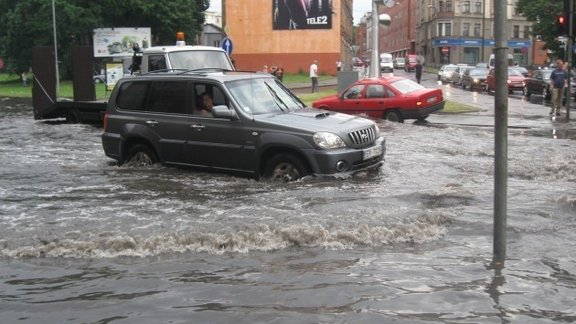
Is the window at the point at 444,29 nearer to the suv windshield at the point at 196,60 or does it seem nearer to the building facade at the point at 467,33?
the building facade at the point at 467,33

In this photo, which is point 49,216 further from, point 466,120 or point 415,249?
point 466,120

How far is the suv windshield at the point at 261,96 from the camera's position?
30.7 ft

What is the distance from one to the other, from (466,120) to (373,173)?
483 inches

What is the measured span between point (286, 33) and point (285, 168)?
49.8 m

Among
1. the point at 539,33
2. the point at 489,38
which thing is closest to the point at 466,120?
the point at 539,33

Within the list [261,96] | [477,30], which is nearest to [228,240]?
[261,96]

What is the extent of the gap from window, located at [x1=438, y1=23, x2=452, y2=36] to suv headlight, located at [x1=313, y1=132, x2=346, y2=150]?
90.8m

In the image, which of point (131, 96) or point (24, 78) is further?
point (24, 78)

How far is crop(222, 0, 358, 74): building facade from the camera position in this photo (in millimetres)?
56844

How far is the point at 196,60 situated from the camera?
15.5m

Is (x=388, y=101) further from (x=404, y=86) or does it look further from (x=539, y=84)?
(x=539, y=84)

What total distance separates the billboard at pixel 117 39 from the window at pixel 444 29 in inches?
2256

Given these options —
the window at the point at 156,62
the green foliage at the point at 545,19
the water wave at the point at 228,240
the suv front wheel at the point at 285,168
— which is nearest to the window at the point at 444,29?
the green foliage at the point at 545,19

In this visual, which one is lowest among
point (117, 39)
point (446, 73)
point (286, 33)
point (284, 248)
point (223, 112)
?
point (284, 248)
